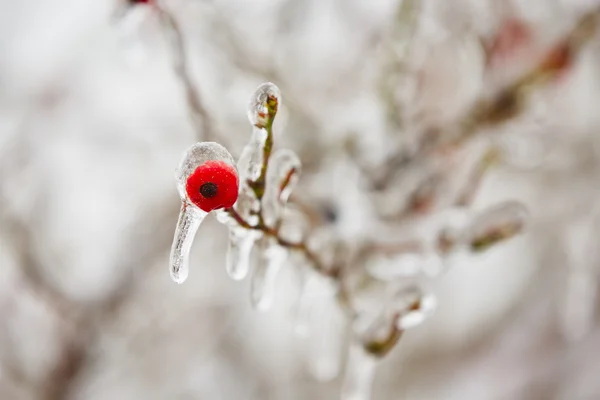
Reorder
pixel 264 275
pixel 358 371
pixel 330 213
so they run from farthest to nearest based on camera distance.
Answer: pixel 330 213
pixel 358 371
pixel 264 275

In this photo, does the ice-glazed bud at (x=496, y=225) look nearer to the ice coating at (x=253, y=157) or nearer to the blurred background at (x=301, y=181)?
the blurred background at (x=301, y=181)

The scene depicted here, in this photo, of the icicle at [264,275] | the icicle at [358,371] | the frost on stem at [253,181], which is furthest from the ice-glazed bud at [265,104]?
the icicle at [358,371]

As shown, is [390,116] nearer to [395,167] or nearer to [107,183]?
[395,167]

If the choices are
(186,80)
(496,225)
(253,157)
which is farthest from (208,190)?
(496,225)

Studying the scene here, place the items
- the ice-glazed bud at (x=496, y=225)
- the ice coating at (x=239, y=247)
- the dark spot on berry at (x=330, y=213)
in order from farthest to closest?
1. the dark spot on berry at (x=330, y=213)
2. the ice-glazed bud at (x=496, y=225)
3. the ice coating at (x=239, y=247)

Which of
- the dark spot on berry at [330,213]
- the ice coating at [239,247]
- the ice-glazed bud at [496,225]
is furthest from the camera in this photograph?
the dark spot on berry at [330,213]

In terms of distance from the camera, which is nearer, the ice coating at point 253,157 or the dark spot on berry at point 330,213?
the ice coating at point 253,157

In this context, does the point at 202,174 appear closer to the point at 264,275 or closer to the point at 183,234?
the point at 183,234

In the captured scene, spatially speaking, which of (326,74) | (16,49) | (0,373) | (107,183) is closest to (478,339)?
(326,74)
